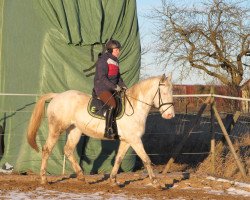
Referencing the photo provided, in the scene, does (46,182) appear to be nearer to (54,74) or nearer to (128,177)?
(128,177)

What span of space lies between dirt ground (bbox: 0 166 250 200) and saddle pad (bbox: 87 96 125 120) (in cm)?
125

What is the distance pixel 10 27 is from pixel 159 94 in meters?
5.36

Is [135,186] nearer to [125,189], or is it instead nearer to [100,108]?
[125,189]

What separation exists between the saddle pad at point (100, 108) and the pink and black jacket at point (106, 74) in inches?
7.1

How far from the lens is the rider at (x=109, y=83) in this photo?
10.1 meters

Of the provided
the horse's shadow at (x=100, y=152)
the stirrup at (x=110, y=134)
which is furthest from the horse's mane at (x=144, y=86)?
the horse's shadow at (x=100, y=152)

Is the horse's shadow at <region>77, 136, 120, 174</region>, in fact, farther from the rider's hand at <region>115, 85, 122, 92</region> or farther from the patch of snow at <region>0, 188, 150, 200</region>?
the patch of snow at <region>0, 188, 150, 200</region>

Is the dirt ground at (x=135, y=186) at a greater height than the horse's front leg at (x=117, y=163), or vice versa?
the horse's front leg at (x=117, y=163)

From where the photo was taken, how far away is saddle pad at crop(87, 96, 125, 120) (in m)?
10.2

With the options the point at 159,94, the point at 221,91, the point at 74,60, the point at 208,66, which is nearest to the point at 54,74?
the point at 74,60

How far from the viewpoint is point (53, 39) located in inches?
512

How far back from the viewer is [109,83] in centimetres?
1013

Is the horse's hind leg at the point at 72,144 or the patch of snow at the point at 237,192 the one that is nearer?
the patch of snow at the point at 237,192

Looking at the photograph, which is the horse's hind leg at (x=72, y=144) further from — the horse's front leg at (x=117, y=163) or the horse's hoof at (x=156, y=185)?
the horse's hoof at (x=156, y=185)
